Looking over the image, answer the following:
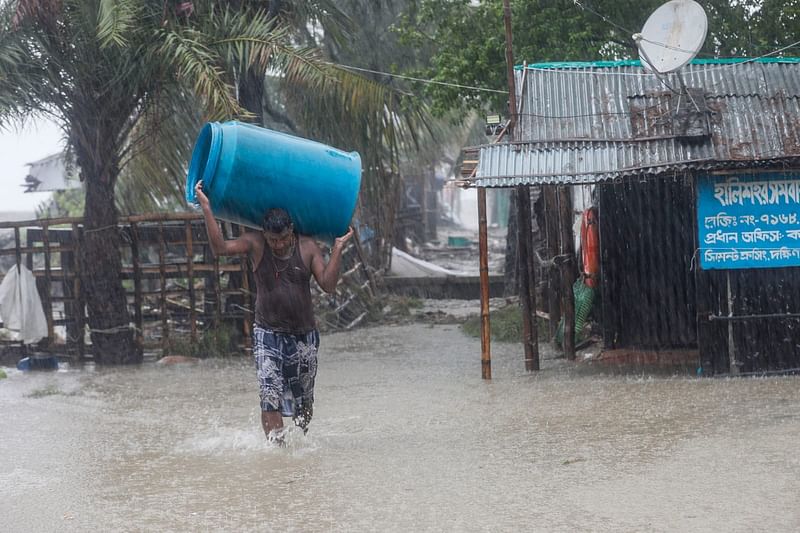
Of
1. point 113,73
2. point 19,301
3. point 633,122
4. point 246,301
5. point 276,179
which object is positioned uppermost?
point 113,73

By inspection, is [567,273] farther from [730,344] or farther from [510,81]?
[510,81]

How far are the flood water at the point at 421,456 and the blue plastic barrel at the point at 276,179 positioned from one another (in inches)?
61.9

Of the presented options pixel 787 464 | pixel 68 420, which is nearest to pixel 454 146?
pixel 68 420

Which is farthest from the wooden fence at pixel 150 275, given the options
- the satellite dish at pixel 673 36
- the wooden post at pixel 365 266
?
the satellite dish at pixel 673 36

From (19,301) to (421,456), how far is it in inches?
292

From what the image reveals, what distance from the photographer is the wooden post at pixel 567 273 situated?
1053 centimetres

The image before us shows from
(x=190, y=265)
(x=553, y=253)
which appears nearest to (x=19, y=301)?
(x=190, y=265)

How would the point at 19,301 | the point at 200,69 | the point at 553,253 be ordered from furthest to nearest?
the point at 19,301 → the point at 553,253 → the point at 200,69

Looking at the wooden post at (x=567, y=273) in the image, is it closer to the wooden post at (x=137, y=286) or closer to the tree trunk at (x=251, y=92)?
the tree trunk at (x=251, y=92)

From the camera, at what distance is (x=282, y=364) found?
6434mm

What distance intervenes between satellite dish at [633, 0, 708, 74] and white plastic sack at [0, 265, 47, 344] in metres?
7.65

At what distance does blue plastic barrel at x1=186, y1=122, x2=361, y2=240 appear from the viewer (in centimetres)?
625

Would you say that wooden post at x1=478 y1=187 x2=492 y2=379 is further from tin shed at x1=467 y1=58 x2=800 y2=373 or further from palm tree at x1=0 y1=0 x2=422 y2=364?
palm tree at x1=0 y1=0 x2=422 y2=364

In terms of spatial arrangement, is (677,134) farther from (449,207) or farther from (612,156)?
(449,207)
